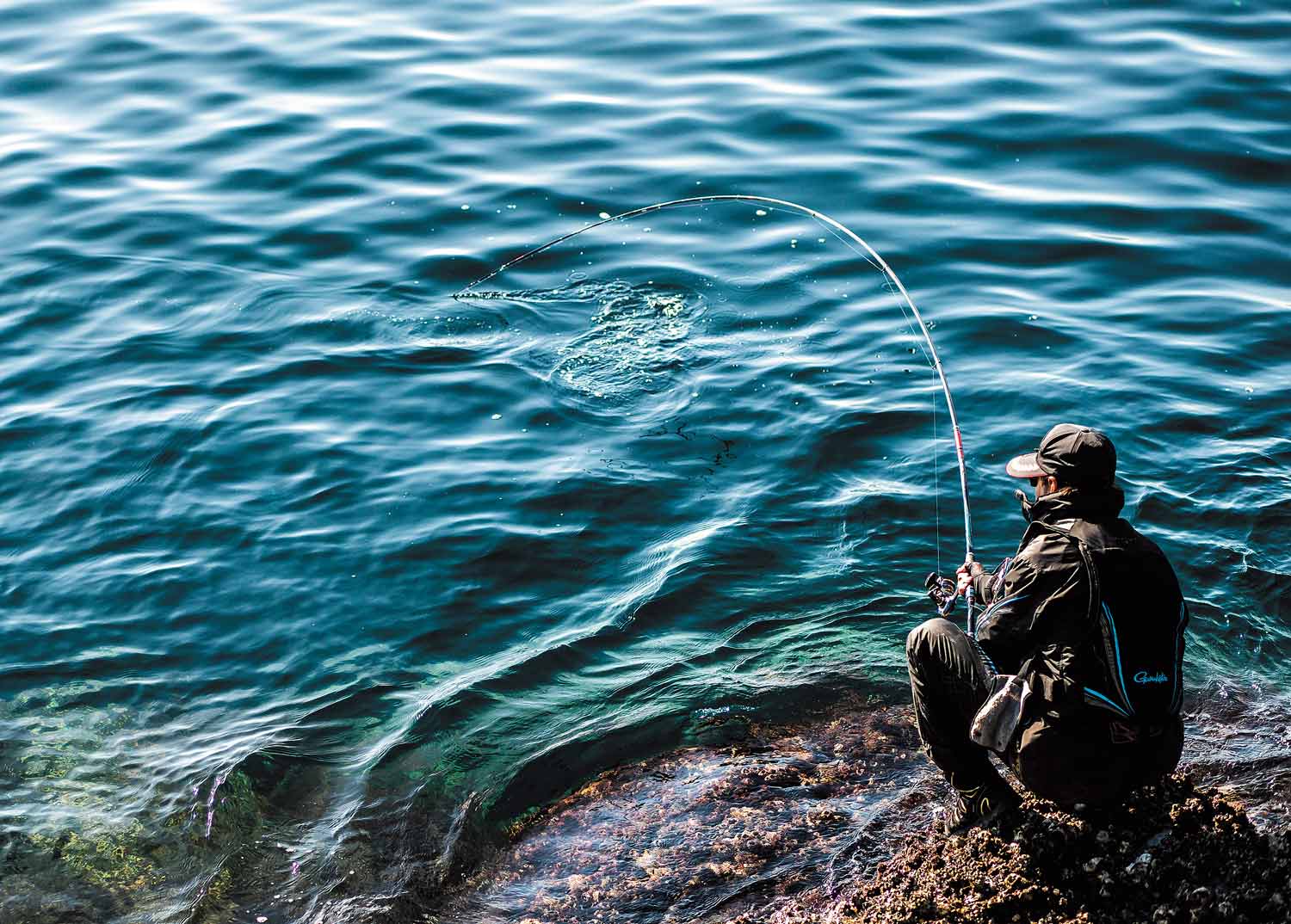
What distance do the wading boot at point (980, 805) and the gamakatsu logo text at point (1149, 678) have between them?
70 cm

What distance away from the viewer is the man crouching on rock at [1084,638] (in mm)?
4062

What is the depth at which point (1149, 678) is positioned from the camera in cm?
413

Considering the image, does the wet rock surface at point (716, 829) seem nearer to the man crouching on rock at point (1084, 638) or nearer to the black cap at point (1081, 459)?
the man crouching on rock at point (1084, 638)

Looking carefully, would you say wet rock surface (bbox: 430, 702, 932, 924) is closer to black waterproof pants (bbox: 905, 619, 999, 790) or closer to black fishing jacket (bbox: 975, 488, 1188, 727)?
black waterproof pants (bbox: 905, 619, 999, 790)

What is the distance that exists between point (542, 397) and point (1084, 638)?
5.34 meters

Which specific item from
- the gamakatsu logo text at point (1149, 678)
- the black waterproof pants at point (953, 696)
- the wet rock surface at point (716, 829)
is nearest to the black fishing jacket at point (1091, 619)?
the gamakatsu logo text at point (1149, 678)

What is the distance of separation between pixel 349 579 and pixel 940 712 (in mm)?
3672

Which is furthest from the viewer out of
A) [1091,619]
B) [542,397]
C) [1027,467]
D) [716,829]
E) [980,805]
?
[542,397]

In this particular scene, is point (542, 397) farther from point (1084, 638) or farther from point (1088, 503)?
point (1084, 638)

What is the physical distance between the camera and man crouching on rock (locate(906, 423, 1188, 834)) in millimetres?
4062

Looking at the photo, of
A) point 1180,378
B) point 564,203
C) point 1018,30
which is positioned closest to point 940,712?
point 1180,378

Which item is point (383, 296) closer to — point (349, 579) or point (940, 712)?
point (349, 579)

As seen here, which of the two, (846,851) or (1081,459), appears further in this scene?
(846,851)

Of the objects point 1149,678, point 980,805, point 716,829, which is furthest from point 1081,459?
point 716,829
